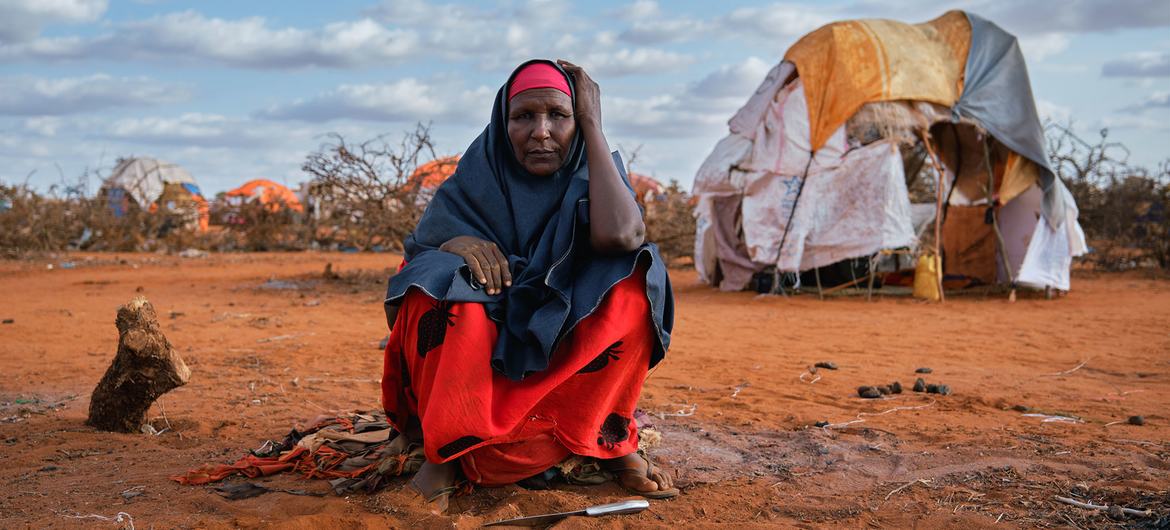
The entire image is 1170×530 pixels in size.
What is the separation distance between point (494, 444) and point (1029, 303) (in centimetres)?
873

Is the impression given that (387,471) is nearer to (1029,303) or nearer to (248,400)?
(248,400)

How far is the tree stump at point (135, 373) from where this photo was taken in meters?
3.37

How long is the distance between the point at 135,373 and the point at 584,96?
2.10 metres

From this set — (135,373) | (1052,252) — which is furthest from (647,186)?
(135,373)

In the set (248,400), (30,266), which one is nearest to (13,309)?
(248,400)

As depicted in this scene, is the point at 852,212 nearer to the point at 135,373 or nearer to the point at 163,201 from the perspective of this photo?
the point at 135,373

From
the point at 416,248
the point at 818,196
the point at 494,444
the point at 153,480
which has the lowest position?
the point at 153,480

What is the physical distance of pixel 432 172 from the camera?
1083 centimetres

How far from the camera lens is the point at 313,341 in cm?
641

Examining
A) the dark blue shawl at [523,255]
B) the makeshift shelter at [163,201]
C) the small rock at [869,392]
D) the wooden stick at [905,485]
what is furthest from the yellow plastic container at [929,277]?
the makeshift shelter at [163,201]

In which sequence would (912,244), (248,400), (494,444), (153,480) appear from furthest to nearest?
(912,244) < (248,400) < (153,480) < (494,444)

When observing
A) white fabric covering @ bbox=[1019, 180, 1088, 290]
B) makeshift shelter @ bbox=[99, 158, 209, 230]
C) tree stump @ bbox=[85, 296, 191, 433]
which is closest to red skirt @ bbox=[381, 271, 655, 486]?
tree stump @ bbox=[85, 296, 191, 433]

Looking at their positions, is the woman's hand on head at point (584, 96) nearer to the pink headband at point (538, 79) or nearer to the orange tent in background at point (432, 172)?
the pink headband at point (538, 79)

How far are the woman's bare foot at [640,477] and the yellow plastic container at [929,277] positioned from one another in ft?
26.2
